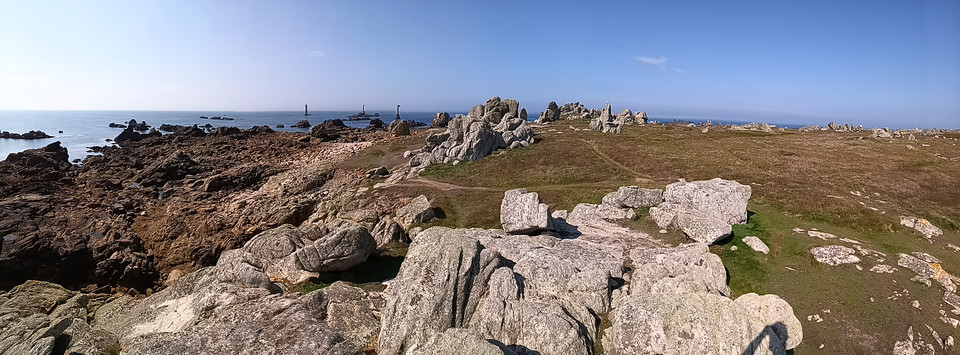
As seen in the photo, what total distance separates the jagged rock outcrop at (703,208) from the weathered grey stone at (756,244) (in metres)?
1.12

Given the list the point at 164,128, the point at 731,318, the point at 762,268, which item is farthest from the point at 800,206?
the point at 164,128

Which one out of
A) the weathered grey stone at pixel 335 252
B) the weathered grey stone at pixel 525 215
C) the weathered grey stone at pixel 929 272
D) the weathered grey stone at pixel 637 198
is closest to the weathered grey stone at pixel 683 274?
the weathered grey stone at pixel 525 215

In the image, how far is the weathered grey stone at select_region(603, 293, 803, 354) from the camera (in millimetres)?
13812

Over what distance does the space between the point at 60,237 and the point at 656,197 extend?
54.1 m

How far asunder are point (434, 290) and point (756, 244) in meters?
20.0

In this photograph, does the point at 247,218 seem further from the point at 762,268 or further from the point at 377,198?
the point at 762,268

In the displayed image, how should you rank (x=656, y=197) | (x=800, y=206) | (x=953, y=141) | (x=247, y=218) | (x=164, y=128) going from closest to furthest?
(x=800, y=206), (x=656, y=197), (x=247, y=218), (x=953, y=141), (x=164, y=128)

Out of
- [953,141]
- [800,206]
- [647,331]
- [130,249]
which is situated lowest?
[130,249]

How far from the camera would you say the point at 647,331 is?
48.8ft

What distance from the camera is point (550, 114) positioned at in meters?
116

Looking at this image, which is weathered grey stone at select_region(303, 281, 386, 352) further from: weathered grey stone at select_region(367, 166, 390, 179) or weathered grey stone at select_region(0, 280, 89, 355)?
weathered grey stone at select_region(367, 166, 390, 179)

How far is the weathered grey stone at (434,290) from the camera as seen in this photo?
15.9 meters

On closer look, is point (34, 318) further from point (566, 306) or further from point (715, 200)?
point (715, 200)

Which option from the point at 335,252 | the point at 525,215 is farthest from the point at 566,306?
the point at 335,252
